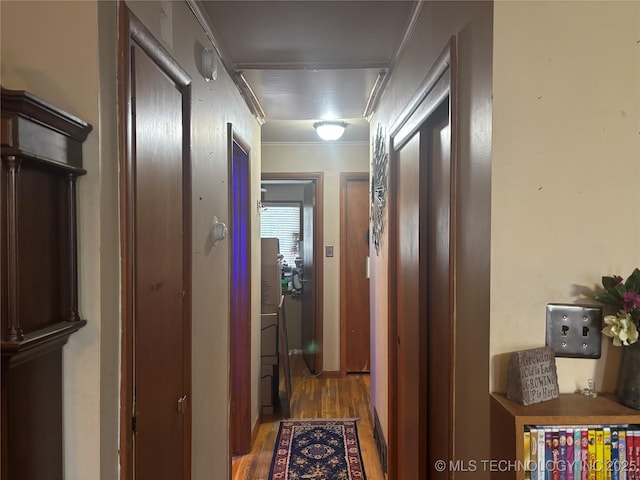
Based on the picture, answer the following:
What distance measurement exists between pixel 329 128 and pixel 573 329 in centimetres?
305

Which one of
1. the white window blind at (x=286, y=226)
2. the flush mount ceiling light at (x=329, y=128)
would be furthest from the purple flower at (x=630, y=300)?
the white window blind at (x=286, y=226)

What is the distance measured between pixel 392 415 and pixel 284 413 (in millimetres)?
1529

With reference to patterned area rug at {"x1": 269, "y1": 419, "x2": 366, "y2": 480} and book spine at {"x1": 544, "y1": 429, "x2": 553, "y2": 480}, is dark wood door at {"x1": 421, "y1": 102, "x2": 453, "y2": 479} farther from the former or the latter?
patterned area rug at {"x1": 269, "y1": 419, "x2": 366, "y2": 480}

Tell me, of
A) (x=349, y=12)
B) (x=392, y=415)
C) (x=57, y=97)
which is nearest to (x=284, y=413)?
(x=392, y=415)

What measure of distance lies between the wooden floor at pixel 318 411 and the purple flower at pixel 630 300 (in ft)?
7.36

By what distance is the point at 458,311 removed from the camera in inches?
52.7

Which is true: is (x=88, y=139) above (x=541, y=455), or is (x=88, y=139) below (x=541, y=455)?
above

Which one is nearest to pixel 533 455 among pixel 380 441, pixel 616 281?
pixel 616 281

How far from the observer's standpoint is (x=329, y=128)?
12.8ft

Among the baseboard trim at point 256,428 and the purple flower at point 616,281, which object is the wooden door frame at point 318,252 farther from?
the purple flower at point 616,281

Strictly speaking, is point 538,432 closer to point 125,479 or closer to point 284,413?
point 125,479

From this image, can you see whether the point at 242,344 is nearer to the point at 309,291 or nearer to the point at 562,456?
the point at 309,291

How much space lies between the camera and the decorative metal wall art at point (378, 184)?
116 inches

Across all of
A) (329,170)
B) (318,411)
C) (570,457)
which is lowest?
(318,411)
